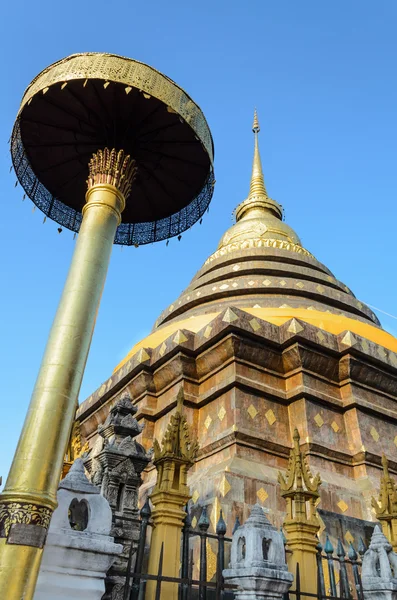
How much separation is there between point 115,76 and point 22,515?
602cm

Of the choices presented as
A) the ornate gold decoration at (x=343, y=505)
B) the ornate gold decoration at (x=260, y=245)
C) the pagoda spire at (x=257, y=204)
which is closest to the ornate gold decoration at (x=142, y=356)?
the ornate gold decoration at (x=343, y=505)

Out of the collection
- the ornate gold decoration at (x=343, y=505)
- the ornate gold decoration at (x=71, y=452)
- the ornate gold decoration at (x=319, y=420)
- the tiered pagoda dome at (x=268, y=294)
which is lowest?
the ornate gold decoration at (x=343, y=505)

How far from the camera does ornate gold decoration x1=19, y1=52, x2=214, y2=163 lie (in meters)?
7.41

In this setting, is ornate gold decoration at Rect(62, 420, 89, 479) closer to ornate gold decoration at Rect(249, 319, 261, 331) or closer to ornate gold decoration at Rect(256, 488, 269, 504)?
ornate gold decoration at Rect(256, 488, 269, 504)

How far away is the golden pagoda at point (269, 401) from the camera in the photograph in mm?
9250

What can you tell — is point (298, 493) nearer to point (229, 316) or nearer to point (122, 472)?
point (122, 472)

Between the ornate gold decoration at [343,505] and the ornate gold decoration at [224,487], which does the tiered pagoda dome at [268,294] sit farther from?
the ornate gold decoration at [224,487]

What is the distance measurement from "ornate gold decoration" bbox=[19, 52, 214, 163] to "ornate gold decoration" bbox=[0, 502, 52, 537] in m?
5.82

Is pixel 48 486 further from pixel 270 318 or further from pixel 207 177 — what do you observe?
pixel 270 318

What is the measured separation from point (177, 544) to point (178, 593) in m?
0.44

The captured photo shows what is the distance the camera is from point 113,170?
7.84 metres

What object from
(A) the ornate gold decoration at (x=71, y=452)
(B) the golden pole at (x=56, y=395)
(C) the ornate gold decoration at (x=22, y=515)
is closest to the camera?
(B) the golden pole at (x=56, y=395)

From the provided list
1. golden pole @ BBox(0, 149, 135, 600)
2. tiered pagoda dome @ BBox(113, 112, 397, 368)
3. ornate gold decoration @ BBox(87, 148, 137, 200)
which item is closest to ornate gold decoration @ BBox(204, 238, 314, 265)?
tiered pagoda dome @ BBox(113, 112, 397, 368)

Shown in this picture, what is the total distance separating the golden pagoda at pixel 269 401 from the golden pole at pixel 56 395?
12.6 ft
